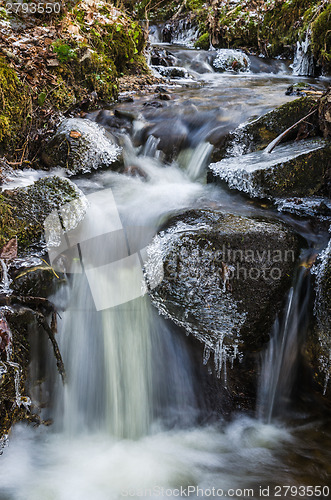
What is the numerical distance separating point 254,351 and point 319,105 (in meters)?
2.91

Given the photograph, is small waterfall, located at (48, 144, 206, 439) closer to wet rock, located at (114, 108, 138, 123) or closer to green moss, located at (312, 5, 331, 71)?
wet rock, located at (114, 108, 138, 123)

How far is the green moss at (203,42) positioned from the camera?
1252cm

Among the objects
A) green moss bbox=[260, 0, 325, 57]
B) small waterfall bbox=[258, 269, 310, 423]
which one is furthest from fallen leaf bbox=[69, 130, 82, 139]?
green moss bbox=[260, 0, 325, 57]

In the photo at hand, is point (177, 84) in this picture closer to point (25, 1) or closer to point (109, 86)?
point (109, 86)

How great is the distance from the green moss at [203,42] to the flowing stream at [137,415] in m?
10.8

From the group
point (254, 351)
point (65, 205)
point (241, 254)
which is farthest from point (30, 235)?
point (254, 351)

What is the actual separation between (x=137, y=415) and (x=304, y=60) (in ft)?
33.8

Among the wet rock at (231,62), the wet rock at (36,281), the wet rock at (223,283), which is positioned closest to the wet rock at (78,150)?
the wet rock at (36,281)

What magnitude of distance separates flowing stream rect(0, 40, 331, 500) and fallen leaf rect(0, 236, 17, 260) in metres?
0.52

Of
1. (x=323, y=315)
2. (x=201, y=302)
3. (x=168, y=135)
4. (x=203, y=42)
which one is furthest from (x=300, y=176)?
(x=203, y=42)

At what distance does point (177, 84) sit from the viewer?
27.3 ft

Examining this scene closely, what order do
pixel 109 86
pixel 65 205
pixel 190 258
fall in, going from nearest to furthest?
pixel 190 258 → pixel 65 205 → pixel 109 86

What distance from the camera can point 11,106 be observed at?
4383mm

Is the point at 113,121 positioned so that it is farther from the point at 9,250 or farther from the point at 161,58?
the point at 161,58
